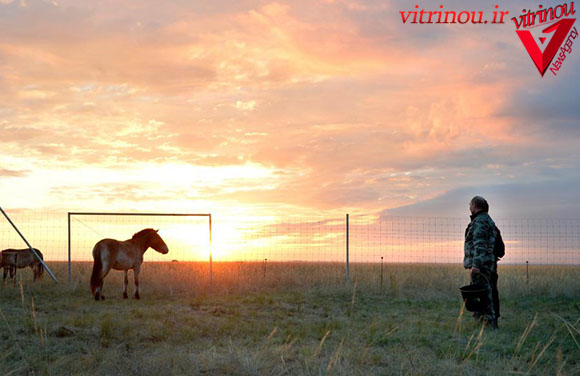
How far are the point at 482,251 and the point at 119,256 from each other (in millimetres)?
9097

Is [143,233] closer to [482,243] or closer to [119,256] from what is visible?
[119,256]

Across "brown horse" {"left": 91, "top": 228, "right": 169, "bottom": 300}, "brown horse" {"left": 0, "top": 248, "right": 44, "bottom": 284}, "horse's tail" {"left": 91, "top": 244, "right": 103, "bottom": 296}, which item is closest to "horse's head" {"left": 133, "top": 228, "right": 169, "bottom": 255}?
"brown horse" {"left": 91, "top": 228, "right": 169, "bottom": 300}

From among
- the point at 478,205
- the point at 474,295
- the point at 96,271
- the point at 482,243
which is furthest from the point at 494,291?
the point at 96,271

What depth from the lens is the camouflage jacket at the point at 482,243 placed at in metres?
9.09

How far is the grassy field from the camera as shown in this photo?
630 cm

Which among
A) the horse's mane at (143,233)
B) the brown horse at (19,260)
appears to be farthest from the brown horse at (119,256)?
the brown horse at (19,260)

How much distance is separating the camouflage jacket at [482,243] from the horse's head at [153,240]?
9091 mm

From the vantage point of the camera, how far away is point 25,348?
7.21 meters

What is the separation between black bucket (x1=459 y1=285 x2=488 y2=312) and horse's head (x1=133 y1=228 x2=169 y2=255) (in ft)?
30.4

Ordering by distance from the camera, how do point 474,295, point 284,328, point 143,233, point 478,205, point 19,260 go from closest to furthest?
point 474,295 < point 284,328 < point 478,205 < point 143,233 < point 19,260

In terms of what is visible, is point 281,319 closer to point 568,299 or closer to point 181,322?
point 181,322

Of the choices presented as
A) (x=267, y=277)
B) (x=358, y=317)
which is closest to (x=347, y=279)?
(x=267, y=277)

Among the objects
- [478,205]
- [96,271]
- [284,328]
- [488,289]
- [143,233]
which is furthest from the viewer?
[143,233]

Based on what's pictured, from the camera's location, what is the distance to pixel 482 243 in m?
9.09
